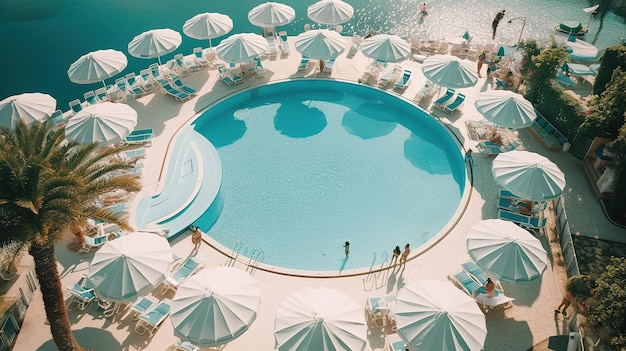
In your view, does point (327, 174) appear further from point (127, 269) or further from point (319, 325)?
point (127, 269)

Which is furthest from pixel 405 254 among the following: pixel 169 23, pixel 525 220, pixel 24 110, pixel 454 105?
pixel 169 23

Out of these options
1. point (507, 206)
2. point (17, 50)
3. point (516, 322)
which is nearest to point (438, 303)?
point (516, 322)

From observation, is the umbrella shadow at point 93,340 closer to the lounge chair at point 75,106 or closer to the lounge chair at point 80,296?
the lounge chair at point 80,296

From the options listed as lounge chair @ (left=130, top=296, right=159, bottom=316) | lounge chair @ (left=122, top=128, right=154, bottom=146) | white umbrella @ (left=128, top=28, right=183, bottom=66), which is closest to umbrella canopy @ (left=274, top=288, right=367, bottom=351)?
lounge chair @ (left=130, top=296, right=159, bottom=316)

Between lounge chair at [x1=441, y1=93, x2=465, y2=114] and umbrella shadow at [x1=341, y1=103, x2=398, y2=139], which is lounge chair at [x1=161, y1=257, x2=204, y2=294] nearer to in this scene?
umbrella shadow at [x1=341, y1=103, x2=398, y2=139]

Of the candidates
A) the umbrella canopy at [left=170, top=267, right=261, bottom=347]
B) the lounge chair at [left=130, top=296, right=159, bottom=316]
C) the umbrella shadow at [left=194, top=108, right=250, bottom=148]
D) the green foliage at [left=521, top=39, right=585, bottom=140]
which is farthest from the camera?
the umbrella shadow at [left=194, top=108, right=250, bottom=148]

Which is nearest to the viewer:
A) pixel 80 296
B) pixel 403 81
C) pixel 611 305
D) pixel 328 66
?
pixel 611 305

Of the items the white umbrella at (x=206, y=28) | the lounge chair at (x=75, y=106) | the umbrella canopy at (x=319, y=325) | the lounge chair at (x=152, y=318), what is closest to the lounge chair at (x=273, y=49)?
the white umbrella at (x=206, y=28)
